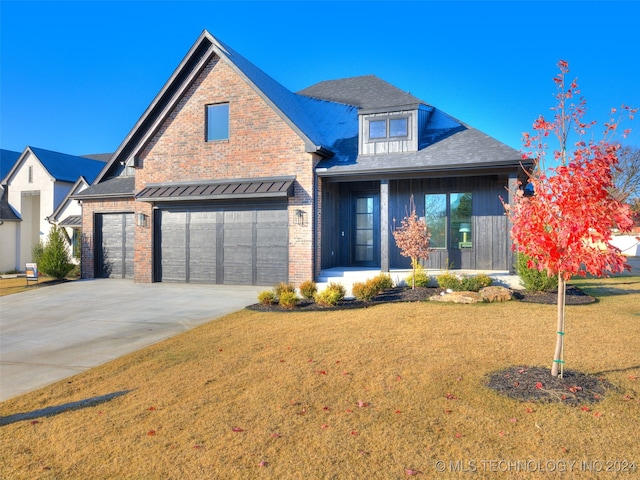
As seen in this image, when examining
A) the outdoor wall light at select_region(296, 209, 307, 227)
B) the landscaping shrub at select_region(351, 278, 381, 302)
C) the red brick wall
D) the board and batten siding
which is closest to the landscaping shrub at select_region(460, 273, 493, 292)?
the landscaping shrub at select_region(351, 278, 381, 302)

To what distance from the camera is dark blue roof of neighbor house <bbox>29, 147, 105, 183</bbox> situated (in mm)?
23047

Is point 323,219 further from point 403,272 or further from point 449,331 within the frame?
point 449,331

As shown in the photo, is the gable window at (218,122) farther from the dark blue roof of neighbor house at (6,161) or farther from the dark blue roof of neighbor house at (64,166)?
the dark blue roof of neighbor house at (6,161)

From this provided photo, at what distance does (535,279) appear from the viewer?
1009cm

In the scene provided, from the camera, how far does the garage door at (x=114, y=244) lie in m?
16.1

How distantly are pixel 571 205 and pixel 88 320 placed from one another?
932 cm

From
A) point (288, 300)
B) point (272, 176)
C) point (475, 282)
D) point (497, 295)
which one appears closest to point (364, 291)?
point (288, 300)

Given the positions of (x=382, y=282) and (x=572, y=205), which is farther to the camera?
(x=382, y=282)

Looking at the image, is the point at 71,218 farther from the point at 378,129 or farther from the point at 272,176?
the point at 378,129

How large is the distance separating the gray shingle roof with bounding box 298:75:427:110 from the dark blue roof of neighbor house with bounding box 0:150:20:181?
67.8ft

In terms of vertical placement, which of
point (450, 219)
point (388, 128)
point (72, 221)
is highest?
point (388, 128)

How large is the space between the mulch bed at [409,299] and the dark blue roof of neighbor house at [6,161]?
25.5 meters

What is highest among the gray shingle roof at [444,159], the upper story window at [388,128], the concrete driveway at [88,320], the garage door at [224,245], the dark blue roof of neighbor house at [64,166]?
the dark blue roof of neighbor house at [64,166]

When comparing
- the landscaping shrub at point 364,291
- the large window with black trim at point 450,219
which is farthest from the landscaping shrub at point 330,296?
the large window with black trim at point 450,219
